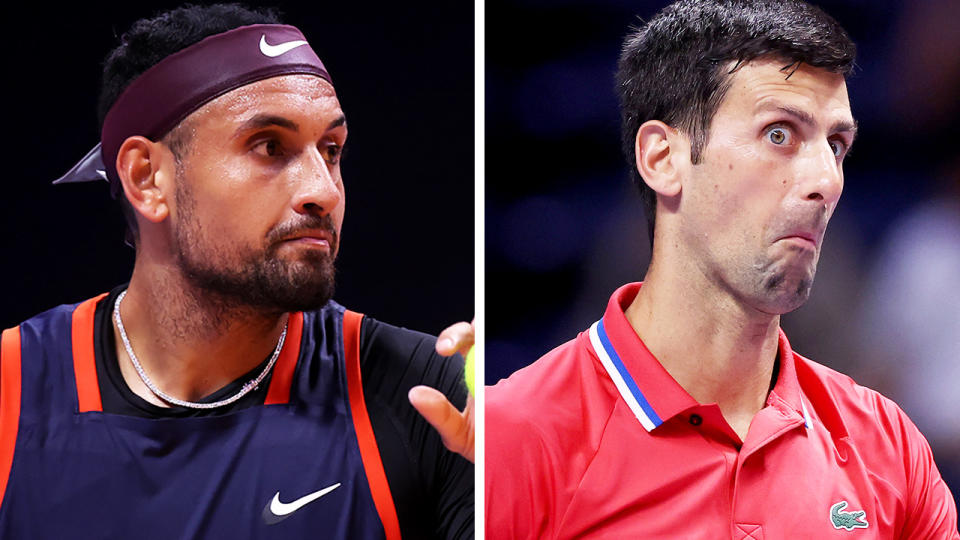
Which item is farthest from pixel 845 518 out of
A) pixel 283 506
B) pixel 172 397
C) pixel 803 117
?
pixel 172 397

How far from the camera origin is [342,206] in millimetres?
1774

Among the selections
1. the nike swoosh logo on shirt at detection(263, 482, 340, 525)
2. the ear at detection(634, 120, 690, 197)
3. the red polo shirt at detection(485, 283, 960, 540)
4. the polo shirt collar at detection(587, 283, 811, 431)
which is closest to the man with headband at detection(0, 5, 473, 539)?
the nike swoosh logo on shirt at detection(263, 482, 340, 525)

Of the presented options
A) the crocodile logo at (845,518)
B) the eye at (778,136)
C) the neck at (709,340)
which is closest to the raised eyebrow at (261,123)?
the neck at (709,340)

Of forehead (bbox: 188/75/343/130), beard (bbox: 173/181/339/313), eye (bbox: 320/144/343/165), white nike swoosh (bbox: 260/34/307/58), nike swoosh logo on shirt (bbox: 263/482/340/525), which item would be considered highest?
white nike swoosh (bbox: 260/34/307/58)

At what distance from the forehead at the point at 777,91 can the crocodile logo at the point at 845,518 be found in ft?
2.23

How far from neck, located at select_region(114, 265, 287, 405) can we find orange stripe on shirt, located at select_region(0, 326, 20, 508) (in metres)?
0.17

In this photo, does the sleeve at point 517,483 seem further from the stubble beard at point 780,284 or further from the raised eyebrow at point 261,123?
the raised eyebrow at point 261,123

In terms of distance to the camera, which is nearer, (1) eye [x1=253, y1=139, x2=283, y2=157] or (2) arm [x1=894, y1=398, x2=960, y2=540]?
(1) eye [x1=253, y1=139, x2=283, y2=157]

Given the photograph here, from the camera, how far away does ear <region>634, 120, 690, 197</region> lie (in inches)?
69.6

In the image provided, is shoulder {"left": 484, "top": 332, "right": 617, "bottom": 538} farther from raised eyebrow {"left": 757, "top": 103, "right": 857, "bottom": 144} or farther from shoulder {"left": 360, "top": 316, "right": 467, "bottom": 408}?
raised eyebrow {"left": 757, "top": 103, "right": 857, "bottom": 144}

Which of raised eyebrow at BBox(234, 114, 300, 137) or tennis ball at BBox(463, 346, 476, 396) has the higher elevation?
raised eyebrow at BBox(234, 114, 300, 137)

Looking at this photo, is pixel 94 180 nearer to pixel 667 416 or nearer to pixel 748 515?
pixel 667 416

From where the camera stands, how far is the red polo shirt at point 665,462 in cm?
168

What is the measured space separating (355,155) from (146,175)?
0.37 m
